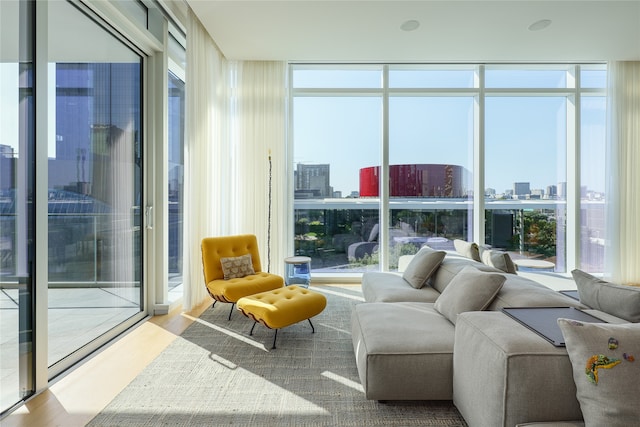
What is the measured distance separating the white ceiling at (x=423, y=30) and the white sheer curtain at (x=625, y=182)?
62 centimetres

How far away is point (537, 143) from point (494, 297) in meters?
3.87

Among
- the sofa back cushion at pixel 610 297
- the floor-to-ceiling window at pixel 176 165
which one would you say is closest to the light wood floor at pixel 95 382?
the floor-to-ceiling window at pixel 176 165

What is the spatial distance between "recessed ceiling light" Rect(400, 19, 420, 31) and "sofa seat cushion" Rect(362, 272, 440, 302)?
270 cm

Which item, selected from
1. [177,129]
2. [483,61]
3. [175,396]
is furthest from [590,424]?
[483,61]

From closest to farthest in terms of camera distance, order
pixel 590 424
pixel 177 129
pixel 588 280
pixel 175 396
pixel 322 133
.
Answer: pixel 590 424, pixel 588 280, pixel 175 396, pixel 177 129, pixel 322 133

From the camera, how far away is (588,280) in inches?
71.9

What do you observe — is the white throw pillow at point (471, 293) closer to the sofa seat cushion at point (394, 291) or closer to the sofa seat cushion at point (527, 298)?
the sofa seat cushion at point (527, 298)

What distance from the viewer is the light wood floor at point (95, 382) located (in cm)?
178

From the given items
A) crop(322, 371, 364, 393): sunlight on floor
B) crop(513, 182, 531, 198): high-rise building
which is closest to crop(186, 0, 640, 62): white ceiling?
crop(513, 182, 531, 198): high-rise building

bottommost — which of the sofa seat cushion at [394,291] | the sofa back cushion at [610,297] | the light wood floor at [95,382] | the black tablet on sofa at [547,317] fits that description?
the light wood floor at [95,382]

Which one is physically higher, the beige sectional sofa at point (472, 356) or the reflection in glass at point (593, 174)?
the reflection in glass at point (593, 174)

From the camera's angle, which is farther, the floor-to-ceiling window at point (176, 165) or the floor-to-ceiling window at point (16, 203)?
the floor-to-ceiling window at point (176, 165)

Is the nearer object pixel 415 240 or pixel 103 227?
pixel 103 227

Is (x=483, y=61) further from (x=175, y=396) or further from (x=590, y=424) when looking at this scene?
(x=175, y=396)
